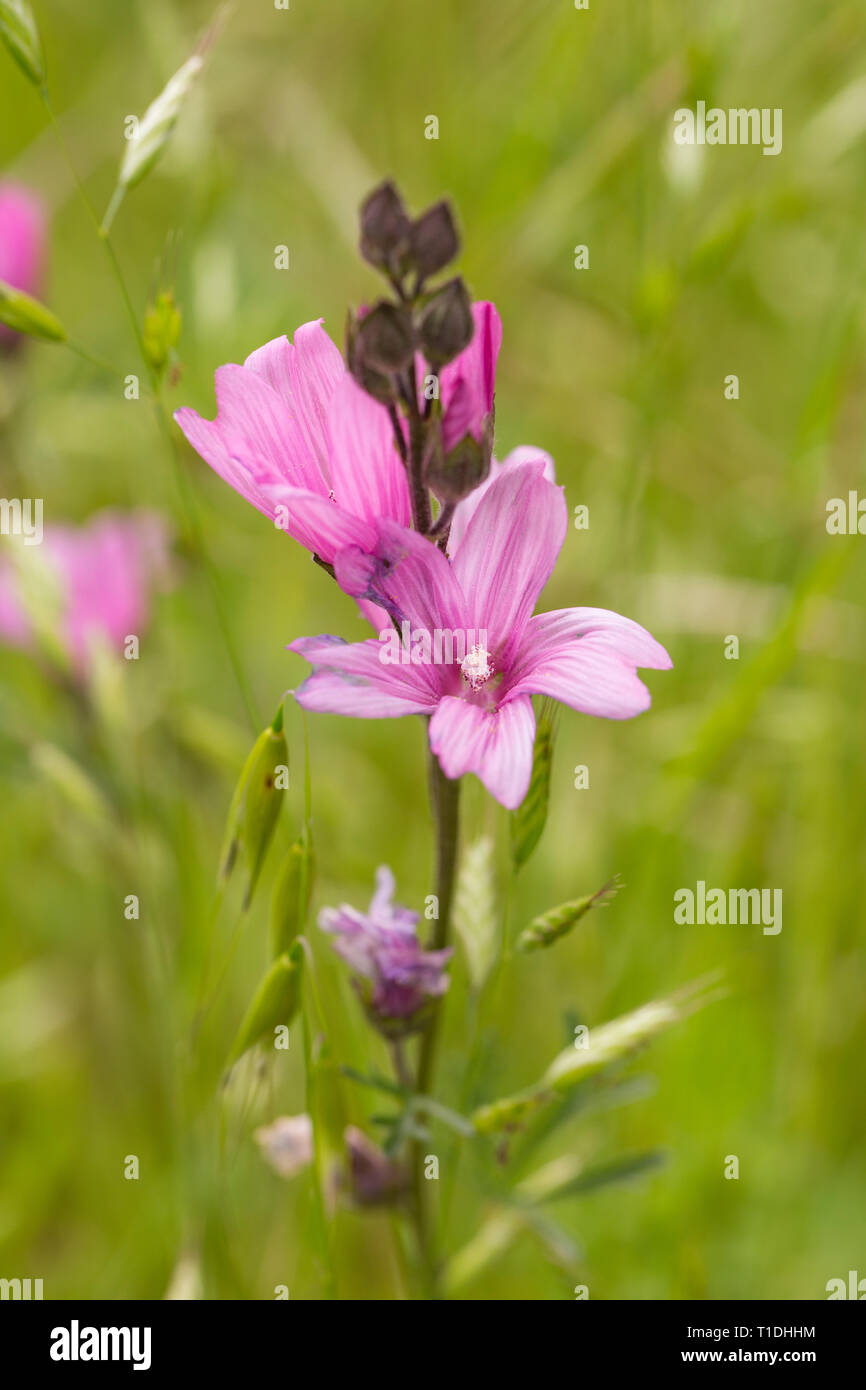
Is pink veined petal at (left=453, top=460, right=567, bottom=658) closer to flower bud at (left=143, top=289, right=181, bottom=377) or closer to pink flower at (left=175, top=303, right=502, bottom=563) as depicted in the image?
pink flower at (left=175, top=303, right=502, bottom=563)

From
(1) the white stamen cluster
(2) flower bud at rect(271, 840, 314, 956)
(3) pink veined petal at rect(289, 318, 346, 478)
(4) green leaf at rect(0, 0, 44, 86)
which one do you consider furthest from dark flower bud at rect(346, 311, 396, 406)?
(4) green leaf at rect(0, 0, 44, 86)

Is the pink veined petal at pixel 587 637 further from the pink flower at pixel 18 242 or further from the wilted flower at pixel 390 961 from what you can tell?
the pink flower at pixel 18 242

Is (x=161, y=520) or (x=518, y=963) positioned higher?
(x=161, y=520)

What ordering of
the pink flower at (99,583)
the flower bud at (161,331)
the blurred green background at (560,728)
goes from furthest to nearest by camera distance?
the pink flower at (99,583) → the blurred green background at (560,728) → the flower bud at (161,331)

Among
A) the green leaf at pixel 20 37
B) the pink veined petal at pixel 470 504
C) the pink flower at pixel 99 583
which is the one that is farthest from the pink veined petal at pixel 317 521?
the pink flower at pixel 99 583

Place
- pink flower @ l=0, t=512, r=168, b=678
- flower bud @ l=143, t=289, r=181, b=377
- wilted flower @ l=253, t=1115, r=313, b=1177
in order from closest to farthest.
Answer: flower bud @ l=143, t=289, r=181, b=377 < wilted flower @ l=253, t=1115, r=313, b=1177 < pink flower @ l=0, t=512, r=168, b=678
